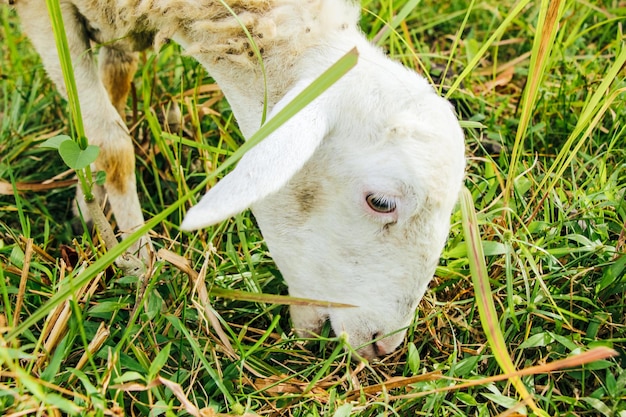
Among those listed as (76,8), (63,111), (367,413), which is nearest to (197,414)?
(367,413)

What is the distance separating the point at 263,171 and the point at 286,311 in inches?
37.2

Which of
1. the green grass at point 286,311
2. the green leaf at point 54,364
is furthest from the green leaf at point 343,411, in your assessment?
the green leaf at point 54,364

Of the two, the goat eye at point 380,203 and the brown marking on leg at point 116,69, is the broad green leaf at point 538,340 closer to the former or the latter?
the goat eye at point 380,203

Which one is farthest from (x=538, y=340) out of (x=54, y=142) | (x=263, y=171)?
(x=54, y=142)

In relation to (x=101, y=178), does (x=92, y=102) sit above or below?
above

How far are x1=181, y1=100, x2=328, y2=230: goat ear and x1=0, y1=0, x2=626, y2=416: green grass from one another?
0.15 metres

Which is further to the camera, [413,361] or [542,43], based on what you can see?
[542,43]

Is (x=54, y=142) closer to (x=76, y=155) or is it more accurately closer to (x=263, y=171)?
(x=76, y=155)

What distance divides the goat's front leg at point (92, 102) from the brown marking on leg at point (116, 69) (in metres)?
0.36

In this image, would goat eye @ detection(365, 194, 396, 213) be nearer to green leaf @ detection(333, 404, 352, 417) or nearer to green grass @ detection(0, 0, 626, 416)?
green grass @ detection(0, 0, 626, 416)

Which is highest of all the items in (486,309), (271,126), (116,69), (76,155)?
(271,126)

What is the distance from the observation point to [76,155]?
83.8 inches

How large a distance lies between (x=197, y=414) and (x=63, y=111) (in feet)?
7.61

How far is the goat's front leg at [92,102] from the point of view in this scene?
9.21 ft
